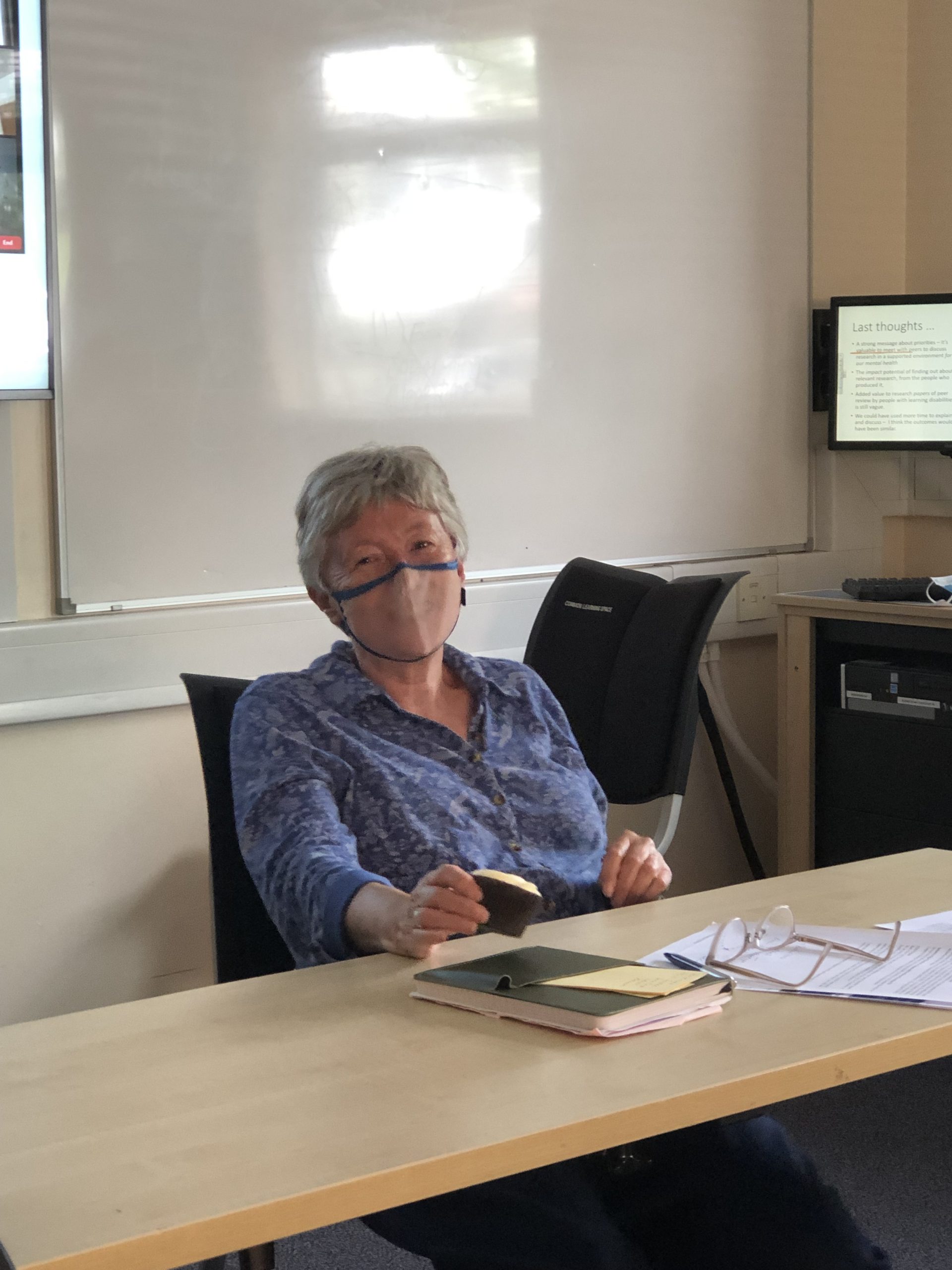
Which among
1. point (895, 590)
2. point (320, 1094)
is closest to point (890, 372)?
point (895, 590)

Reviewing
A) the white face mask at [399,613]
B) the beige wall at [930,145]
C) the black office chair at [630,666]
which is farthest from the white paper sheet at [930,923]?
the beige wall at [930,145]

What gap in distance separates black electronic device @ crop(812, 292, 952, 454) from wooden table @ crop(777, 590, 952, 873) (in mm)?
416

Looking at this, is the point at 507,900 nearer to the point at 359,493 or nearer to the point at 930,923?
the point at 930,923

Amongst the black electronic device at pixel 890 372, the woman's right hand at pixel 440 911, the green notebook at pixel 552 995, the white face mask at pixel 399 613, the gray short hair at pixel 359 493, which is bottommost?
the green notebook at pixel 552 995

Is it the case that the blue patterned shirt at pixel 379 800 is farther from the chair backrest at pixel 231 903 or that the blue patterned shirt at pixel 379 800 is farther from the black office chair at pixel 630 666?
the black office chair at pixel 630 666

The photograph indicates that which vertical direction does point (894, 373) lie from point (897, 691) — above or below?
above

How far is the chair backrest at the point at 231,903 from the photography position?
175 cm

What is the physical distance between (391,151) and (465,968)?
2031 millimetres

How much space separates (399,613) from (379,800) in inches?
10.1

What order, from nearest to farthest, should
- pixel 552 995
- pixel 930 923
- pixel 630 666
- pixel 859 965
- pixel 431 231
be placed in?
1. pixel 552 995
2. pixel 859 965
3. pixel 930 923
4. pixel 630 666
5. pixel 431 231

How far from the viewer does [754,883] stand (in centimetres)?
156

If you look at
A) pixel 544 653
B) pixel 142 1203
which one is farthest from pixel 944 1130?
pixel 142 1203

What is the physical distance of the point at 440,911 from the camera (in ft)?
4.03

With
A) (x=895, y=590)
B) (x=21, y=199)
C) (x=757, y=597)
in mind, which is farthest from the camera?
(x=757, y=597)
